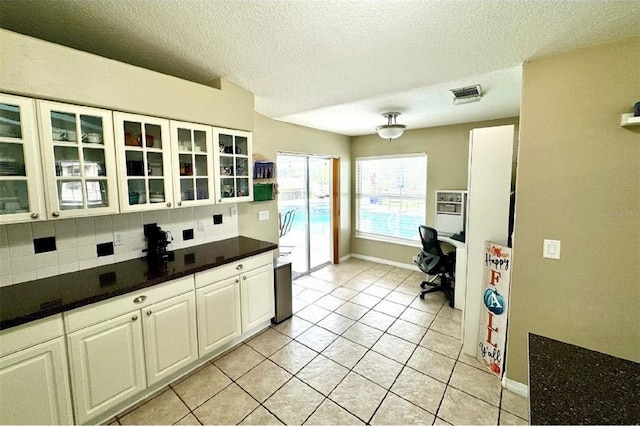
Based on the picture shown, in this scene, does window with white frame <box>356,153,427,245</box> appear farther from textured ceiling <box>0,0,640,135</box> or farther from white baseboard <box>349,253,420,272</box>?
textured ceiling <box>0,0,640,135</box>

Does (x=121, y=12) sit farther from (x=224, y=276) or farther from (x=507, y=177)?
(x=507, y=177)

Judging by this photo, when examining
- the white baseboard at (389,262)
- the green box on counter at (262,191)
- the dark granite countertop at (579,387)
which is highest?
the green box on counter at (262,191)

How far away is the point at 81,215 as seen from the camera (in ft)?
5.63

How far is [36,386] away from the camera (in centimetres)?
142

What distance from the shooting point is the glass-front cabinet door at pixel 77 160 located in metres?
1.59

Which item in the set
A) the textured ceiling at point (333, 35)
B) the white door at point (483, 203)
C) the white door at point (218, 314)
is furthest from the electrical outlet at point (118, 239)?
the white door at point (483, 203)

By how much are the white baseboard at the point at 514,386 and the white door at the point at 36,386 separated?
296 centimetres

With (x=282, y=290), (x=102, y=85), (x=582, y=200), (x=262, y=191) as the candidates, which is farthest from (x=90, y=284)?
(x=582, y=200)

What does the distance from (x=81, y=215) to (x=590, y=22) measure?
127 inches

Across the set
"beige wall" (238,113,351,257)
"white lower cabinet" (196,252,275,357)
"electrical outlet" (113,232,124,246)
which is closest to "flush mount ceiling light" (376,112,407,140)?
"beige wall" (238,113,351,257)

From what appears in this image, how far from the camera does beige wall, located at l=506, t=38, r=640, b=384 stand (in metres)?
1.59

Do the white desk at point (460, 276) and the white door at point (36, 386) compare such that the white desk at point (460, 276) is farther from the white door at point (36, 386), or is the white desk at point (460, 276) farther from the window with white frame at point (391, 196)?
the white door at point (36, 386)

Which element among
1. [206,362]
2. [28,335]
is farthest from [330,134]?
[28,335]

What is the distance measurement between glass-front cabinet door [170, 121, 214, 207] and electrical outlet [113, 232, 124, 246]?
0.53m
